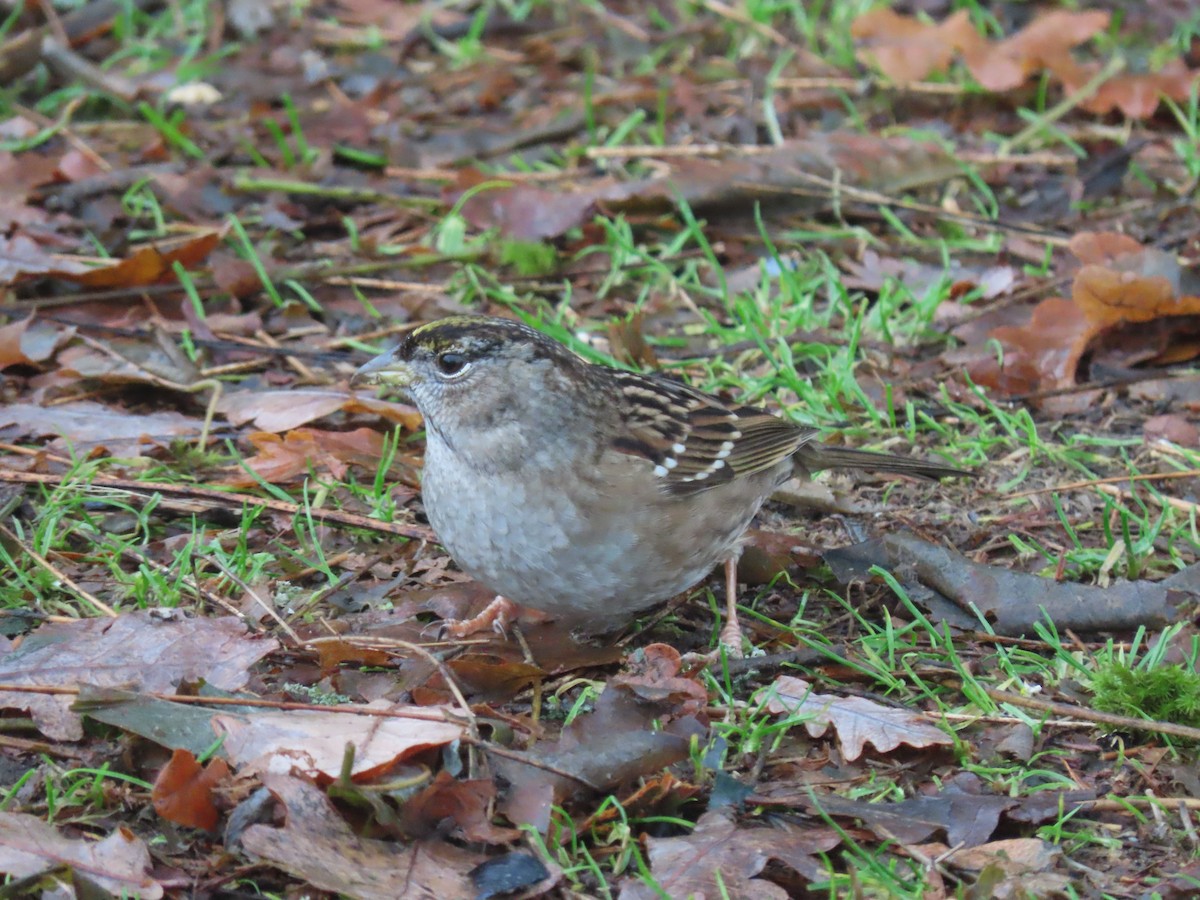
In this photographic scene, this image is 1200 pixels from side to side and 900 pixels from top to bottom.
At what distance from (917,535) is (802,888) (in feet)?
5.22

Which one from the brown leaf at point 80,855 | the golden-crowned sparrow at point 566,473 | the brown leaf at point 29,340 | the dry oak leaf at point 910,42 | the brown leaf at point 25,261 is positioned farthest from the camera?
the dry oak leaf at point 910,42

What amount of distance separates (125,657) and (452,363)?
1134 millimetres

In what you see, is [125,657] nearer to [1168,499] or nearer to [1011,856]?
[1011,856]

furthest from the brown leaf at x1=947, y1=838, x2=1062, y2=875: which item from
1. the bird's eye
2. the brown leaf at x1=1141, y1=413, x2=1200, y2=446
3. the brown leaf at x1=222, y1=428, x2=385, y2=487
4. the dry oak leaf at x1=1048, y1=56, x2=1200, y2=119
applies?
the dry oak leaf at x1=1048, y1=56, x2=1200, y2=119

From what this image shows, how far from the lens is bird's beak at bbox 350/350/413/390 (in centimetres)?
396

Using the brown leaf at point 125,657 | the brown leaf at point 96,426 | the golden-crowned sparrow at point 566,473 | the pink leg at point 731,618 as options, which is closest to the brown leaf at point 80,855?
the brown leaf at point 125,657

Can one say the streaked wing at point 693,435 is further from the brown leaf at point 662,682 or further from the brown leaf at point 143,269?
the brown leaf at point 143,269

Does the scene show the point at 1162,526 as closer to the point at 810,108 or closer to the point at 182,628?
the point at 182,628

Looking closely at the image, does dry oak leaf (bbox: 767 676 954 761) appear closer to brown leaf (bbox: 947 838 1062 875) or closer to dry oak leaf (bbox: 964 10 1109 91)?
brown leaf (bbox: 947 838 1062 875)

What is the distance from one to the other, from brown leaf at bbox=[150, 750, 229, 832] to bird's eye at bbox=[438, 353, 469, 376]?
130 centimetres

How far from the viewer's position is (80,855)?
9.32ft

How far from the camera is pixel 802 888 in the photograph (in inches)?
116

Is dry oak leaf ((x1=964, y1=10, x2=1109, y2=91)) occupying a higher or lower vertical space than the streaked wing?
higher

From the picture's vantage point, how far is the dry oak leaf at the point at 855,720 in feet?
10.9
